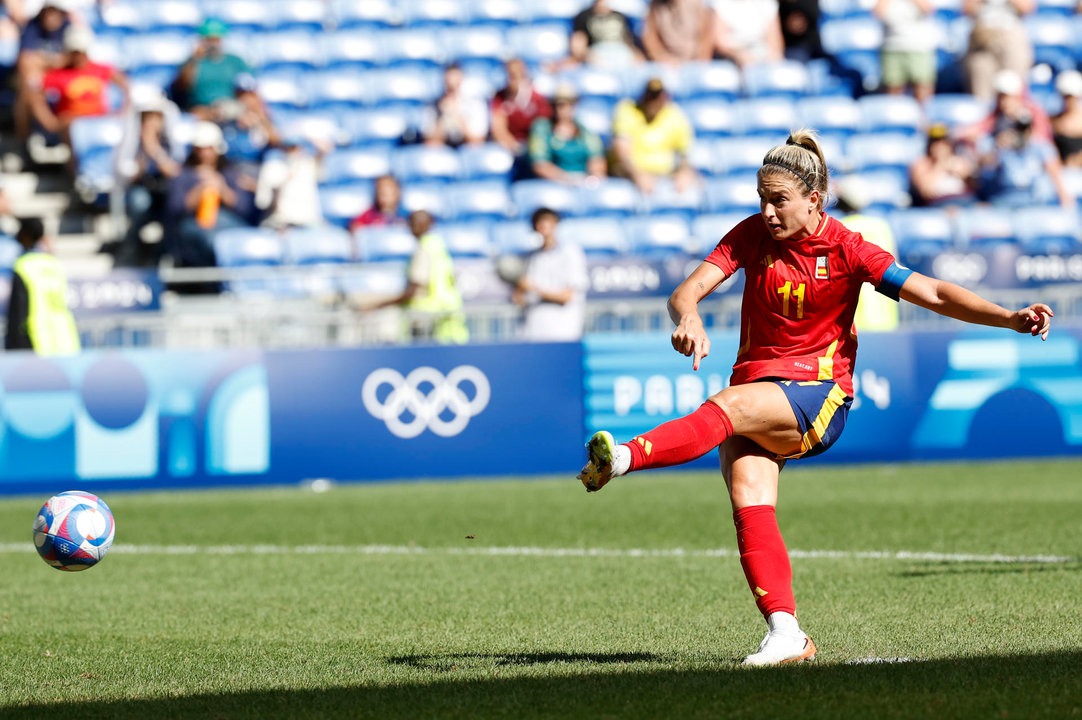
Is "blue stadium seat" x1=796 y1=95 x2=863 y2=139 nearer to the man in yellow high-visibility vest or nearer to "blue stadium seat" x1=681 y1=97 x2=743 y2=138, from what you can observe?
"blue stadium seat" x1=681 y1=97 x2=743 y2=138

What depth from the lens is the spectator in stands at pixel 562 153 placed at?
17891 mm

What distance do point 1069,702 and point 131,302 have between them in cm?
1195

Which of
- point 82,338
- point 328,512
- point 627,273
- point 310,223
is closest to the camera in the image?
point 328,512

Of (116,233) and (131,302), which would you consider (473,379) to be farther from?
(116,233)

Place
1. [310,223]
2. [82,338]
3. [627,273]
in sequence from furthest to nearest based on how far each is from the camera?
[310,223] < [627,273] < [82,338]

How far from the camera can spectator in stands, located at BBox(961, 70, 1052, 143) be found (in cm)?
1838

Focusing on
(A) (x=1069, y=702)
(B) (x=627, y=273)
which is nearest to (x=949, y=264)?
(B) (x=627, y=273)

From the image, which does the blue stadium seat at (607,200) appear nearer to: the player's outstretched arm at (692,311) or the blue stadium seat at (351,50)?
the blue stadium seat at (351,50)

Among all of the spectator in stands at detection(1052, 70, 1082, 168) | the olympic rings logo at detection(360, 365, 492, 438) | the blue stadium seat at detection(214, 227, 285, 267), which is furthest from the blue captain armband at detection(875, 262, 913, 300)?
the spectator in stands at detection(1052, 70, 1082, 168)

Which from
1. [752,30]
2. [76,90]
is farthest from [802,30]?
[76,90]

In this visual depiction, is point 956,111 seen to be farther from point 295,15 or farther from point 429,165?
point 295,15

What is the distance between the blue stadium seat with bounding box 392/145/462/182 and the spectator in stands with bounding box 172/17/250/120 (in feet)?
7.21

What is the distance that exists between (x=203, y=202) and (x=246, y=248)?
0.67 meters

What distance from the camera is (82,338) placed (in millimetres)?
14070
